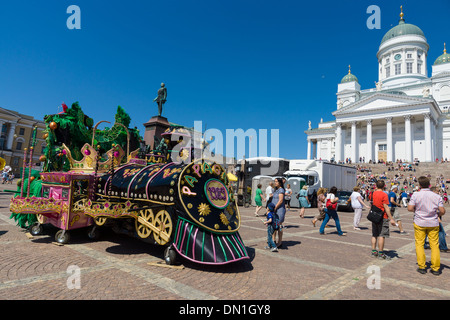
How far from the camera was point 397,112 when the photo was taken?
5497cm

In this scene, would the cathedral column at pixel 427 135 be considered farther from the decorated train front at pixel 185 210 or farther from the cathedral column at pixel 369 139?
the decorated train front at pixel 185 210

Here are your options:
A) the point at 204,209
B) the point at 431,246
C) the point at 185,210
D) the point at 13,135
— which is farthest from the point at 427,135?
the point at 13,135

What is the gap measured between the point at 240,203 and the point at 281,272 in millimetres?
15830

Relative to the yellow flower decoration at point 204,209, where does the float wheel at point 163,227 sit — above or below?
below

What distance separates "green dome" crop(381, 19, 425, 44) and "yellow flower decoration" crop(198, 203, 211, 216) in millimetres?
87193

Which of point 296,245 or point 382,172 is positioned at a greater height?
point 382,172

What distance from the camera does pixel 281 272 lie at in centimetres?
488

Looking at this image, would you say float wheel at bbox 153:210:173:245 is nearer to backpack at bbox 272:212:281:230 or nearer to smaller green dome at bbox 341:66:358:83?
backpack at bbox 272:212:281:230

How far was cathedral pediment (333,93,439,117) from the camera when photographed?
52125 mm

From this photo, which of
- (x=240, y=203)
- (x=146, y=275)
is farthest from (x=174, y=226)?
(x=240, y=203)

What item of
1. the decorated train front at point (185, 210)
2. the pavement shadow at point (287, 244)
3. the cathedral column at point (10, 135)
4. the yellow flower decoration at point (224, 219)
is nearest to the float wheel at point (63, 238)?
the decorated train front at point (185, 210)

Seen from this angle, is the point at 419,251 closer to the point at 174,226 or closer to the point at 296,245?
the point at 296,245

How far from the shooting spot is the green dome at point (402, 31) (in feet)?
228
